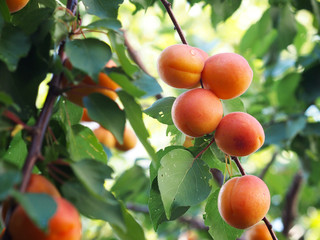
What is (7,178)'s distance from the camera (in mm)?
517

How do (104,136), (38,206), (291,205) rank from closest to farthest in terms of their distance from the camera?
1. (38,206)
2. (104,136)
3. (291,205)

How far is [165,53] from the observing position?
3.10ft

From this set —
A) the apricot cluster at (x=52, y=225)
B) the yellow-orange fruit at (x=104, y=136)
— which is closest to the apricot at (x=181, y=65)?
the apricot cluster at (x=52, y=225)

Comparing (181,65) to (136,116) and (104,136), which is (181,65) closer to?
(136,116)

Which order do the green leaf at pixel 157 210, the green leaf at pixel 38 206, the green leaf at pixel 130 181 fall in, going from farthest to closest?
1. the green leaf at pixel 130 181
2. the green leaf at pixel 157 210
3. the green leaf at pixel 38 206

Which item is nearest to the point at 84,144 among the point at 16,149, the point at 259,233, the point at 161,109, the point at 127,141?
the point at 16,149

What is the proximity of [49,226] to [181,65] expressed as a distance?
1.57ft

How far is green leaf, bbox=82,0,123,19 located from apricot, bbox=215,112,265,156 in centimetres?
34

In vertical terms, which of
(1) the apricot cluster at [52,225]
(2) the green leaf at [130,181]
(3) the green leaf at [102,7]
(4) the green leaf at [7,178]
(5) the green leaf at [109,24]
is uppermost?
(5) the green leaf at [109,24]

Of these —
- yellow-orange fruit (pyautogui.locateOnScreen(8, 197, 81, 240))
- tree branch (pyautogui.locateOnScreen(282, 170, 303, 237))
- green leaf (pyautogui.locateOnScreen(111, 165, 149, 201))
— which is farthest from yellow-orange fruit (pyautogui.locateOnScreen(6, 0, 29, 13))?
tree branch (pyautogui.locateOnScreen(282, 170, 303, 237))

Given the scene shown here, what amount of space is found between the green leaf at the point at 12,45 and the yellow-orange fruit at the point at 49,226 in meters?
0.23

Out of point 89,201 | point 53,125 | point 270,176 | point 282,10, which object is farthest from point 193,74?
point 270,176

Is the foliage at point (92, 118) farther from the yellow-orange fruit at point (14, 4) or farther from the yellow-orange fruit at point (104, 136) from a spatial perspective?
the yellow-orange fruit at point (104, 136)

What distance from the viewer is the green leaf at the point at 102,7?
91 centimetres
